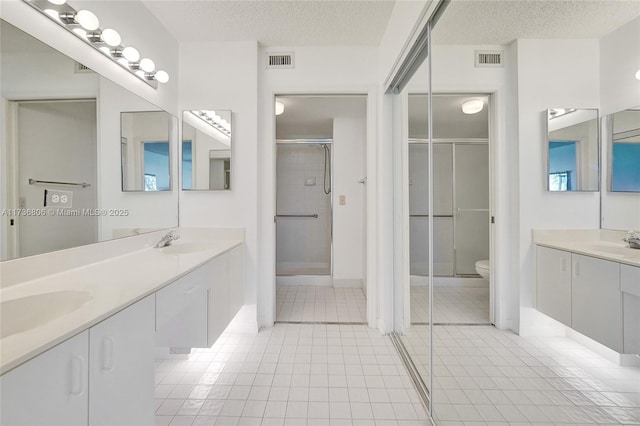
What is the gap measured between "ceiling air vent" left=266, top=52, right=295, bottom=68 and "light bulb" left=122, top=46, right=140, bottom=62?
1.01m

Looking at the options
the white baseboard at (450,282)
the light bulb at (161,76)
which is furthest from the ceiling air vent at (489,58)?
the light bulb at (161,76)

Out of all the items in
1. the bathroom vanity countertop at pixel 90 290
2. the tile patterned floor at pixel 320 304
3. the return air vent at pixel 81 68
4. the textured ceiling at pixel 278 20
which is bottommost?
the tile patterned floor at pixel 320 304

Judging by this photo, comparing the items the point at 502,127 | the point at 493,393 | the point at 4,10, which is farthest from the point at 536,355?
the point at 4,10

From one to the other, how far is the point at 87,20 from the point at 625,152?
2125 mm

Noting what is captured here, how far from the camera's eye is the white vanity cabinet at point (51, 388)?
58 centimetres

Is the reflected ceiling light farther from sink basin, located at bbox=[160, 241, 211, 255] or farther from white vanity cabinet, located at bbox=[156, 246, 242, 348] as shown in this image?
sink basin, located at bbox=[160, 241, 211, 255]

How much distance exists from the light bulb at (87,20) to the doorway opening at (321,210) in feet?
4.48

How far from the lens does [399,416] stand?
4.60 feet

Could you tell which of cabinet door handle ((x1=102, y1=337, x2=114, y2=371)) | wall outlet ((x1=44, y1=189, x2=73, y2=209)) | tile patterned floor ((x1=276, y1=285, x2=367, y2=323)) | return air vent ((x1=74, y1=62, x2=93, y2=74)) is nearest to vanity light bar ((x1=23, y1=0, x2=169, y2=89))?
return air vent ((x1=74, y1=62, x2=93, y2=74))

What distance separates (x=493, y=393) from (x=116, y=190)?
2.05m

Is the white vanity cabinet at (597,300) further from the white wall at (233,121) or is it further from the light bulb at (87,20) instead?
the light bulb at (87,20)

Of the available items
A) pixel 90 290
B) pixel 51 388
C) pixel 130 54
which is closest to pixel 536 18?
pixel 51 388

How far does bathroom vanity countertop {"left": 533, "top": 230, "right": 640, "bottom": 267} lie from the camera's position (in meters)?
0.46

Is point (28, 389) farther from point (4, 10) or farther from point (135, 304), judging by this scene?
point (4, 10)
